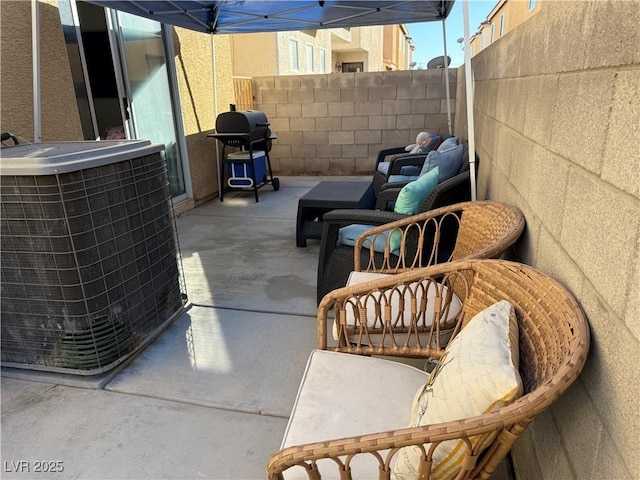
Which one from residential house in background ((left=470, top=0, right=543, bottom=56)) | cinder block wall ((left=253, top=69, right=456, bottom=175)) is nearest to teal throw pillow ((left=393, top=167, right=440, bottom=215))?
cinder block wall ((left=253, top=69, right=456, bottom=175))

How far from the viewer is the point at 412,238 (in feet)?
7.21

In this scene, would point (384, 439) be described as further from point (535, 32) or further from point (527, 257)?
point (535, 32)

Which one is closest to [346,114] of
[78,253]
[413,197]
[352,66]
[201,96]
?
[201,96]

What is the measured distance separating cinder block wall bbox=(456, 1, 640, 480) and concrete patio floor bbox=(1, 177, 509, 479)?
28.6 inches

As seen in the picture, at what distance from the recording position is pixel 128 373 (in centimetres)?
199

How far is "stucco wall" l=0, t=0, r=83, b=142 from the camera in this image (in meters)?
2.75

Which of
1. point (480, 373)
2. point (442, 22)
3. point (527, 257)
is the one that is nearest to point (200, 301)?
point (527, 257)

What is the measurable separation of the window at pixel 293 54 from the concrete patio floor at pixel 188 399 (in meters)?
10.7

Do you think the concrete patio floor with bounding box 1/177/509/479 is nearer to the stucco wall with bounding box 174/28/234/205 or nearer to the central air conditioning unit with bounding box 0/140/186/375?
the central air conditioning unit with bounding box 0/140/186/375

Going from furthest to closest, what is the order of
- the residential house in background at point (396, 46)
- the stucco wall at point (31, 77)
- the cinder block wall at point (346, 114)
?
the residential house in background at point (396, 46)
the cinder block wall at point (346, 114)
the stucco wall at point (31, 77)

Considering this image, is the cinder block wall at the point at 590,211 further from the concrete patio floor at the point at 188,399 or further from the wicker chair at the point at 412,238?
the concrete patio floor at the point at 188,399

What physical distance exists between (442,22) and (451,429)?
17.3 ft

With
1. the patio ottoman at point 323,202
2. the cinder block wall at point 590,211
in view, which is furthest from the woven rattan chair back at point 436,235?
the patio ottoman at point 323,202

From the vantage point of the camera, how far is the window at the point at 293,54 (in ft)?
39.3
